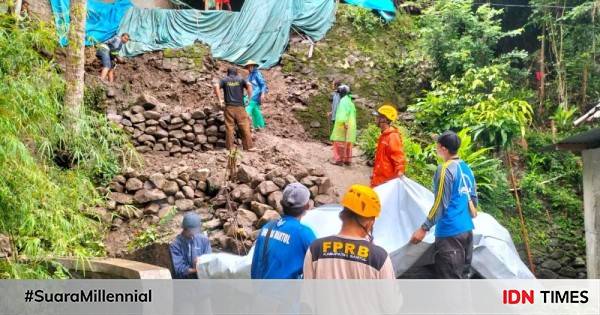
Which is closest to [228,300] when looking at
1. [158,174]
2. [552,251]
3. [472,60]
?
[158,174]

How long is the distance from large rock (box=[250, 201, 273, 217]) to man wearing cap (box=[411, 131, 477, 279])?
3469mm

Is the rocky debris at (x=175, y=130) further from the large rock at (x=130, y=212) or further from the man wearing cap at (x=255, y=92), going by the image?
the large rock at (x=130, y=212)

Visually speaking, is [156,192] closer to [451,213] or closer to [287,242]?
[451,213]

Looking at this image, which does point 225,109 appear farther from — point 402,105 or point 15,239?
point 15,239

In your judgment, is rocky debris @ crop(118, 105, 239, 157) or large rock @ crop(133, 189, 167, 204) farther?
rocky debris @ crop(118, 105, 239, 157)

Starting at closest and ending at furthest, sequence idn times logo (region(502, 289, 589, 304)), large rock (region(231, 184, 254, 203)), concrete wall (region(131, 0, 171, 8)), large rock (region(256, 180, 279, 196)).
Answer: idn times logo (region(502, 289, 589, 304)) < large rock (region(256, 180, 279, 196)) < large rock (region(231, 184, 254, 203)) < concrete wall (region(131, 0, 171, 8))

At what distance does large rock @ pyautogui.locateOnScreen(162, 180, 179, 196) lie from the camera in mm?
8703

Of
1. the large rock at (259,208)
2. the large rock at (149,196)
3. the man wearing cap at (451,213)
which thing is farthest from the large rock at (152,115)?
the man wearing cap at (451,213)

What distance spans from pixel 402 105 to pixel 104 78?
6468 mm

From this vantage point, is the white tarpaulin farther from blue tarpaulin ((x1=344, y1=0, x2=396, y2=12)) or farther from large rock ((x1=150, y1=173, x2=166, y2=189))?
blue tarpaulin ((x1=344, y1=0, x2=396, y2=12))

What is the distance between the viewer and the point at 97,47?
13.2 metres

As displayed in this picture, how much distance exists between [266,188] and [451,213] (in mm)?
3912

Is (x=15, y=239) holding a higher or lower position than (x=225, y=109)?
lower

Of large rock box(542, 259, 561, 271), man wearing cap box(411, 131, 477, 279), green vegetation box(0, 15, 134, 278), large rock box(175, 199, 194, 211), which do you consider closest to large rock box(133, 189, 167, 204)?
large rock box(175, 199, 194, 211)
